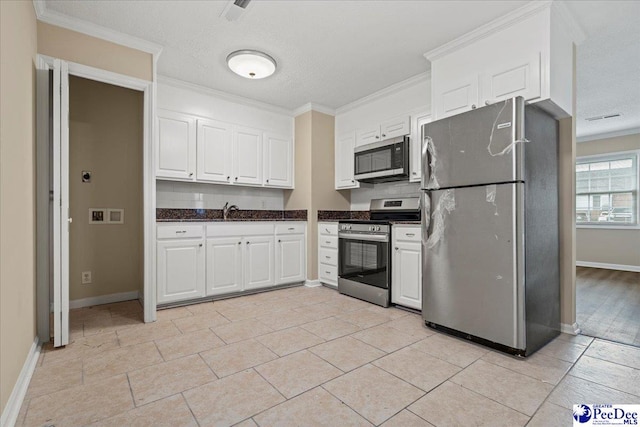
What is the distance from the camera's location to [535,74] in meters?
2.26

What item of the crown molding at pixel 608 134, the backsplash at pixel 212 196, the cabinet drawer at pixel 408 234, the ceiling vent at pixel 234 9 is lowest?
the cabinet drawer at pixel 408 234

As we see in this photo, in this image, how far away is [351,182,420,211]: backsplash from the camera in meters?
3.88

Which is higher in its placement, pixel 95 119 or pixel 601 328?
pixel 95 119

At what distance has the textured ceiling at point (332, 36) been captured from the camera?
7.57 feet

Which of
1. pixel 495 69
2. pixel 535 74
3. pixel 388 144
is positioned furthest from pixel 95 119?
pixel 535 74

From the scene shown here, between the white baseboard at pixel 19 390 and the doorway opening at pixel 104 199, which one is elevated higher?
the doorway opening at pixel 104 199

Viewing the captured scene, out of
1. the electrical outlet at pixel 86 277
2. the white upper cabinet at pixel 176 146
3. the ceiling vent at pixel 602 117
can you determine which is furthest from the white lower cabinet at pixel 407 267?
the ceiling vent at pixel 602 117

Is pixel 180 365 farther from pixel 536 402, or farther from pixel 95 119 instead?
pixel 95 119

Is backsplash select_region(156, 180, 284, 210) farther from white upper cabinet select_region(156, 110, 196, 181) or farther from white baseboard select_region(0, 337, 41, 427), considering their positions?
white baseboard select_region(0, 337, 41, 427)

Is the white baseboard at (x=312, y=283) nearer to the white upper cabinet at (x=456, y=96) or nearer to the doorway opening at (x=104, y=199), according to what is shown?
the doorway opening at (x=104, y=199)

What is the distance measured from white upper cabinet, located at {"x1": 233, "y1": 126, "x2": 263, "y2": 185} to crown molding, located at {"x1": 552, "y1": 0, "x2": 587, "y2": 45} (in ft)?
10.5

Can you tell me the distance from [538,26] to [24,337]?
392 cm

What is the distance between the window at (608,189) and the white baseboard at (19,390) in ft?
25.9

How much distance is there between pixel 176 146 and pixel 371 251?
2.49 metres
